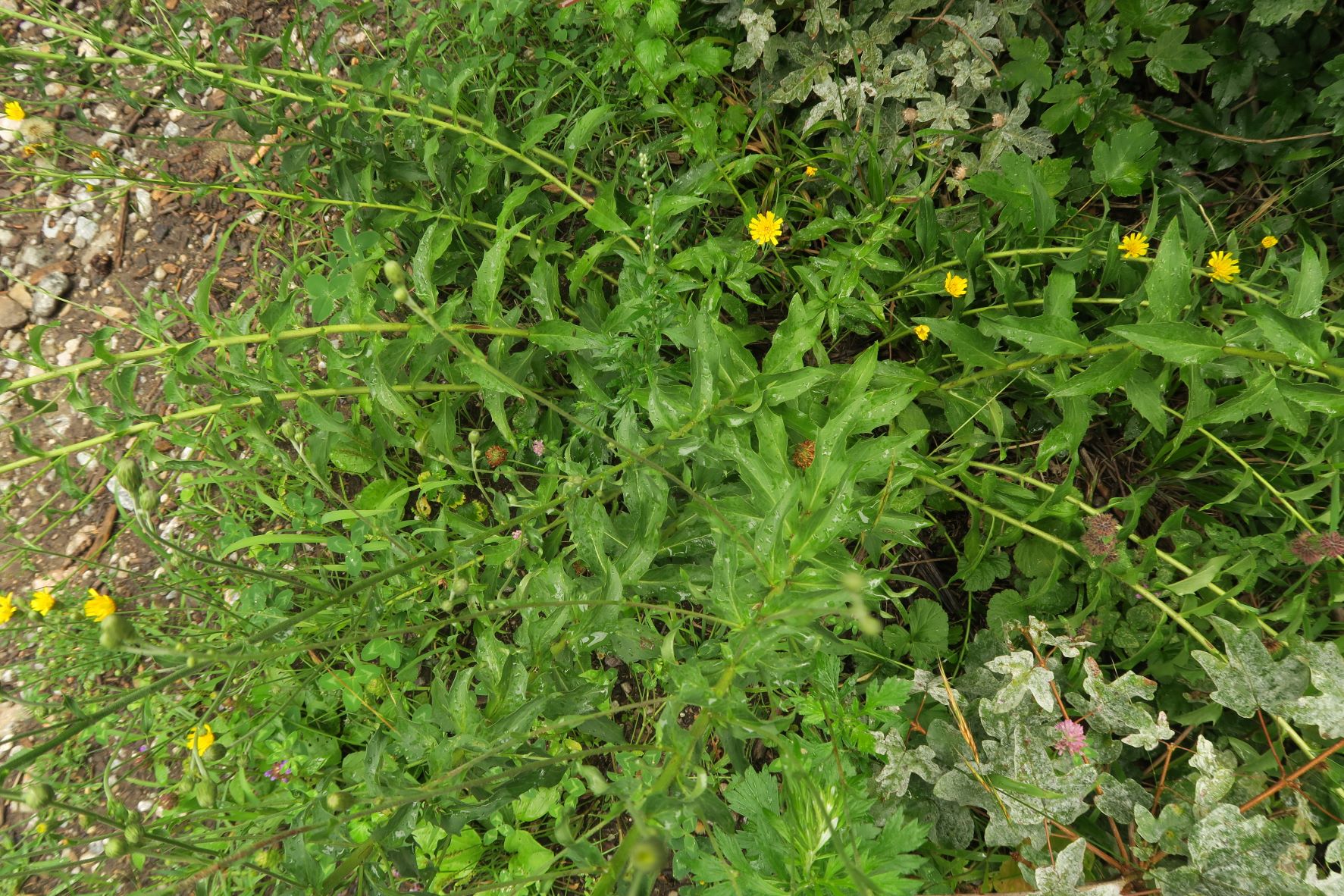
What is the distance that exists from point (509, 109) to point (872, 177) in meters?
1.37

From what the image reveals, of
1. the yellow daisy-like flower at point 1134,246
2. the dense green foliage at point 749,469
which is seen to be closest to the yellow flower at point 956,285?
the dense green foliage at point 749,469

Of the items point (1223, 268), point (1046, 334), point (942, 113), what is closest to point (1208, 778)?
point (1046, 334)

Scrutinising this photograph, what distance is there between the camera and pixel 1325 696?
1703 millimetres

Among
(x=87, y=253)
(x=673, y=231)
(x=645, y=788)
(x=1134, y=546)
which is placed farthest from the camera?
(x=87, y=253)

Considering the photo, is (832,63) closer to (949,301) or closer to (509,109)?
(949,301)

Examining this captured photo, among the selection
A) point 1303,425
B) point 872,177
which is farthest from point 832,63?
point 1303,425

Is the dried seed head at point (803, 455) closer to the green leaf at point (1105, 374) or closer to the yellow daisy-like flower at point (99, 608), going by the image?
the green leaf at point (1105, 374)

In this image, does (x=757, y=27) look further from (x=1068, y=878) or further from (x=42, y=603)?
(x=42, y=603)

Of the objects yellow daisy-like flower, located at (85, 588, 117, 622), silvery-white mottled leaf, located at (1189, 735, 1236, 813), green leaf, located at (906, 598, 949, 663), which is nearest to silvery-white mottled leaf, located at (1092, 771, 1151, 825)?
silvery-white mottled leaf, located at (1189, 735, 1236, 813)

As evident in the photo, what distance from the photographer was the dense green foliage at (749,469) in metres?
1.53

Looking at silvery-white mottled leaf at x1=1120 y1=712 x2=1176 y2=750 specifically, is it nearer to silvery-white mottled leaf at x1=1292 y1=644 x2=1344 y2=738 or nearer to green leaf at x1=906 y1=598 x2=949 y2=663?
silvery-white mottled leaf at x1=1292 y1=644 x2=1344 y2=738

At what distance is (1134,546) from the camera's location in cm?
228

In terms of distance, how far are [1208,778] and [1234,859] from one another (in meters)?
0.18

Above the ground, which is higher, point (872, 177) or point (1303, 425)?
point (872, 177)
